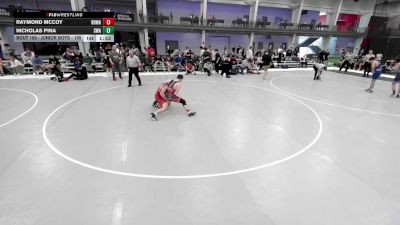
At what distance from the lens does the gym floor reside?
3262 millimetres

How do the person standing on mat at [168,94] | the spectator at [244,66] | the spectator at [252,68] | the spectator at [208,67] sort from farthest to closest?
the spectator at [252,68] < the spectator at [244,66] < the spectator at [208,67] < the person standing on mat at [168,94]

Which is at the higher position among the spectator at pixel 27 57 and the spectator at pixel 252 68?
the spectator at pixel 27 57

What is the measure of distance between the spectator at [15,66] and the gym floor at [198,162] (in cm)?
478

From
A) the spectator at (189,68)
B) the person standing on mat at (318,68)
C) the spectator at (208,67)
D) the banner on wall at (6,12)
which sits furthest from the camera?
the banner on wall at (6,12)

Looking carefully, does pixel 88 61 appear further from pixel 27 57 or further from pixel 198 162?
pixel 198 162

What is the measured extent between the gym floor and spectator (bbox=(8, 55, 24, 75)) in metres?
4.78

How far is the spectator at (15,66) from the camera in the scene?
12.2 m

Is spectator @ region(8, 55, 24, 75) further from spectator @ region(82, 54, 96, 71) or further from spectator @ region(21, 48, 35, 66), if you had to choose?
spectator @ region(82, 54, 96, 71)
